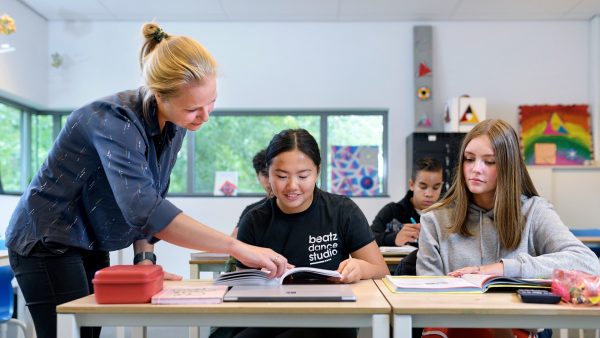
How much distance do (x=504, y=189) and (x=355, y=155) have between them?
156 inches

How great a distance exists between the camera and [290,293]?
138cm

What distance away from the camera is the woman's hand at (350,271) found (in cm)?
158

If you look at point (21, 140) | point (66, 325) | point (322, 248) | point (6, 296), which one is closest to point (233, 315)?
point (66, 325)

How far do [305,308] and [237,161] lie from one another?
4.63m

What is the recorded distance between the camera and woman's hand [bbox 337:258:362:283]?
1583 millimetres

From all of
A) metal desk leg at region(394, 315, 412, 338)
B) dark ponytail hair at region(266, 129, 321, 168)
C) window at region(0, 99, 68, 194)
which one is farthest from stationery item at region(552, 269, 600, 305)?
window at region(0, 99, 68, 194)

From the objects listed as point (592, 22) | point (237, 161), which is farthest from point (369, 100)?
point (592, 22)

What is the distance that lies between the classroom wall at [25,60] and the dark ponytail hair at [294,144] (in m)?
3.65

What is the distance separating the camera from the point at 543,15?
18.4ft

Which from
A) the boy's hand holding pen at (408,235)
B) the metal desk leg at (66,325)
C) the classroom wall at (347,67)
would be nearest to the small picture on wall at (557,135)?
the classroom wall at (347,67)

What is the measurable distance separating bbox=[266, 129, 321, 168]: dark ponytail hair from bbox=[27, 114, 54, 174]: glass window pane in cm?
435

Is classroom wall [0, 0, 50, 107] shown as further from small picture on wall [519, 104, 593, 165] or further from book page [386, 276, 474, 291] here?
small picture on wall [519, 104, 593, 165]

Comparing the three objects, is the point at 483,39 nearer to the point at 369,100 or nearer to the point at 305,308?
the point at 369,100

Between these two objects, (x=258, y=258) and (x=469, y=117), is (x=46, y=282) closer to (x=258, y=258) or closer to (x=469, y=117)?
(x=258, y=258)
